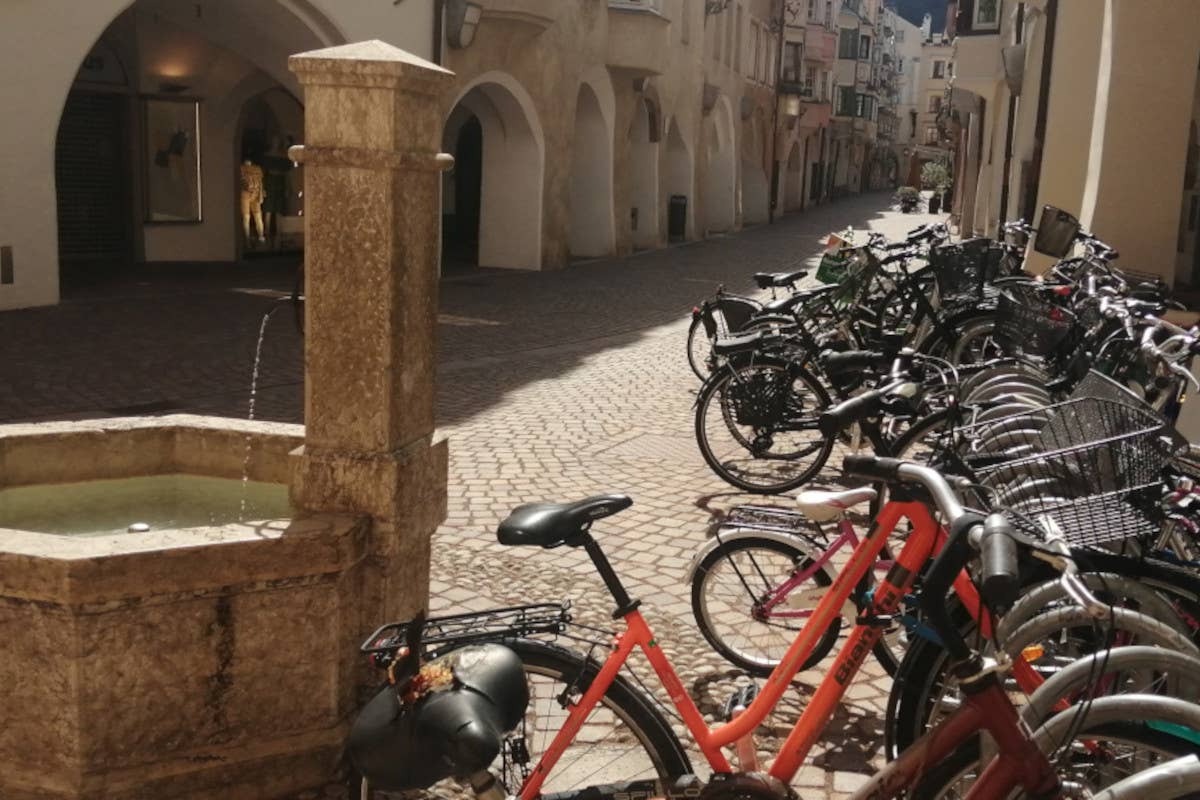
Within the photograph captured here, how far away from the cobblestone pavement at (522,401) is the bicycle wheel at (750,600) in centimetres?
12

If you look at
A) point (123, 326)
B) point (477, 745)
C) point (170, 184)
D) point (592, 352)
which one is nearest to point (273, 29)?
point (170, 184)

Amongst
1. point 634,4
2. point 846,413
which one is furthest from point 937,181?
point 846,413

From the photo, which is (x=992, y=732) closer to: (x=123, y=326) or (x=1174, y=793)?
(x=1174, y=793)

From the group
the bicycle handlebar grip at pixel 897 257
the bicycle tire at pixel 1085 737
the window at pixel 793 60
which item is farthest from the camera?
the window at pixel 793 60

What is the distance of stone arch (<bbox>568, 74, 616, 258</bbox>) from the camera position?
22.5m

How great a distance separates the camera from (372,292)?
3.40 m

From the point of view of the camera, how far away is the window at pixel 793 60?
4416 cm

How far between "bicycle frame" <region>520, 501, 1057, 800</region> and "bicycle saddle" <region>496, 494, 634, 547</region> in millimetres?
227

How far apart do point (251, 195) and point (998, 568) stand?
19020 millimetres

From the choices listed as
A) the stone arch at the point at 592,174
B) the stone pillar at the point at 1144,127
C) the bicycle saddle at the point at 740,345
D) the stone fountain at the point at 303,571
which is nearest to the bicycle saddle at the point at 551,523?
the stone fountain at the point at 303,571

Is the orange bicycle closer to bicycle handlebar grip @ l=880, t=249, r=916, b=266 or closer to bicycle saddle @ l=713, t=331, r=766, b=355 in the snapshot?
bicycle saddle @ l=713, t=331, r=766, b=355

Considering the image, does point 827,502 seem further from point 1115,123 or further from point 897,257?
point 1115,123

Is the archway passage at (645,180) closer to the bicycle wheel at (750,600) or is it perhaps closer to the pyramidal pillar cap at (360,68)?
the bicycle wheel at (750,600)

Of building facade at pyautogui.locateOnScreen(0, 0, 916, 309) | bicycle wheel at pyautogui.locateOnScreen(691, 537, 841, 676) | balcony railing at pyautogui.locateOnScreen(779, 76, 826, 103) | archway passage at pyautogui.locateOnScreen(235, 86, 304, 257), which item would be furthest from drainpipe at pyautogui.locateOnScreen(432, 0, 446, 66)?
balcony railing at pyautogui.locateOnScreen(779, 76, 826, 103)
